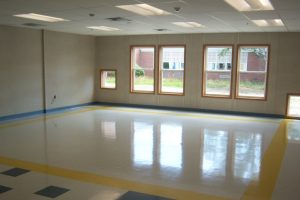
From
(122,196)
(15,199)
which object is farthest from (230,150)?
(15,199)

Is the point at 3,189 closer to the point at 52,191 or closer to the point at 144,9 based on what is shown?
the point at 52,191

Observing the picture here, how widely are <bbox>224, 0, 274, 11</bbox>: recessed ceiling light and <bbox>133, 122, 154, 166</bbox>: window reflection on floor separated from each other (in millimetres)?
3102

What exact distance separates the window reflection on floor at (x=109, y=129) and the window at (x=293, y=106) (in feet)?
17.7

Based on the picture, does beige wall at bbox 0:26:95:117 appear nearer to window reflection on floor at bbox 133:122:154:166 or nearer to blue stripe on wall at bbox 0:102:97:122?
blue stripe on wall at bbox 0:102:97:122

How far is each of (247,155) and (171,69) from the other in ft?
19.6

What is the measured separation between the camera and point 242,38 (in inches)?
391

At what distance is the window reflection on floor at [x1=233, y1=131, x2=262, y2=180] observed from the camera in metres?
4.69

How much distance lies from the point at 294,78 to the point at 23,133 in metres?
7.78

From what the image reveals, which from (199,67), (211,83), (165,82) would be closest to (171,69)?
(165,82)

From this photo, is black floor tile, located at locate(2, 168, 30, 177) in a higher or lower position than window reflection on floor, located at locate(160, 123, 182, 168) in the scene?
lower

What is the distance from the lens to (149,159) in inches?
209

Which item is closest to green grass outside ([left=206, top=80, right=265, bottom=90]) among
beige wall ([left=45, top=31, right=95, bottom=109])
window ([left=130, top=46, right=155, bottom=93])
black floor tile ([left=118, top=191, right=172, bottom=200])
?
window ([left=130, top=46, right=155, bottom=93])

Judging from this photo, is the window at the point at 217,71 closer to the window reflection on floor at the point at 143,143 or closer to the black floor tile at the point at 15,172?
the window reflection on floor at the point at 143,143

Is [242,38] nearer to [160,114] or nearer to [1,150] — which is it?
[160,114]
